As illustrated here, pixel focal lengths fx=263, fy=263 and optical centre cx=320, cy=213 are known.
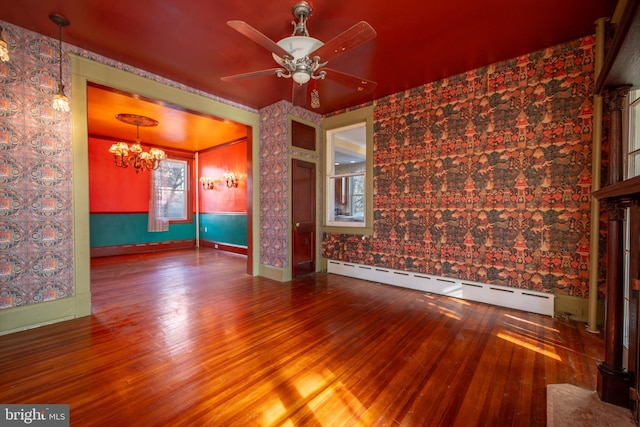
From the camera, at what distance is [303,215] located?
16.1 feet

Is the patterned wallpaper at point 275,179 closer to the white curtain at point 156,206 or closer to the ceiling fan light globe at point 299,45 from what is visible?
the ceiling fan light globe at point 299,45

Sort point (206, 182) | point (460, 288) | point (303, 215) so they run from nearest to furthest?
1. point (460, 288)
2. point (303, 215)
3. point (206, 182)

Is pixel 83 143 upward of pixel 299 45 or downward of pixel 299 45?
downward

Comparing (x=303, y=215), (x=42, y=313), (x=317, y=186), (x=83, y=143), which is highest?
(x=83, y=143)

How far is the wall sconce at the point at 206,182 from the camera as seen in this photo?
312 inches

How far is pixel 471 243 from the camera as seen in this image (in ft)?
11.6

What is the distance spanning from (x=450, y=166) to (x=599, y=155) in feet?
4.72

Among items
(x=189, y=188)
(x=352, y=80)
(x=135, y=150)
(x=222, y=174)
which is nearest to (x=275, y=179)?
(x=352, y=80)

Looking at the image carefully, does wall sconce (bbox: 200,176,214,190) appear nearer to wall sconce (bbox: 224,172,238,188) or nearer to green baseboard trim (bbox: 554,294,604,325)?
wall sconce (bbox: 224,172,238,188)

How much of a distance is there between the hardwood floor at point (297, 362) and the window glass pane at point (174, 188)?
505cm

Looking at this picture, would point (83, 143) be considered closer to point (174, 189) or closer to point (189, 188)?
point (174, 189)

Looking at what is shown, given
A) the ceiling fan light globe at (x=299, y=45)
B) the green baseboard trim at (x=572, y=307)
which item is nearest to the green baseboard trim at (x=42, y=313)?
the ceiling fan light globe at (x=299, y=45)

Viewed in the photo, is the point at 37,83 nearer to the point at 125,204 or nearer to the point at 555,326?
the point at 125,204

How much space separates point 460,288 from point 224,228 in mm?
6254
